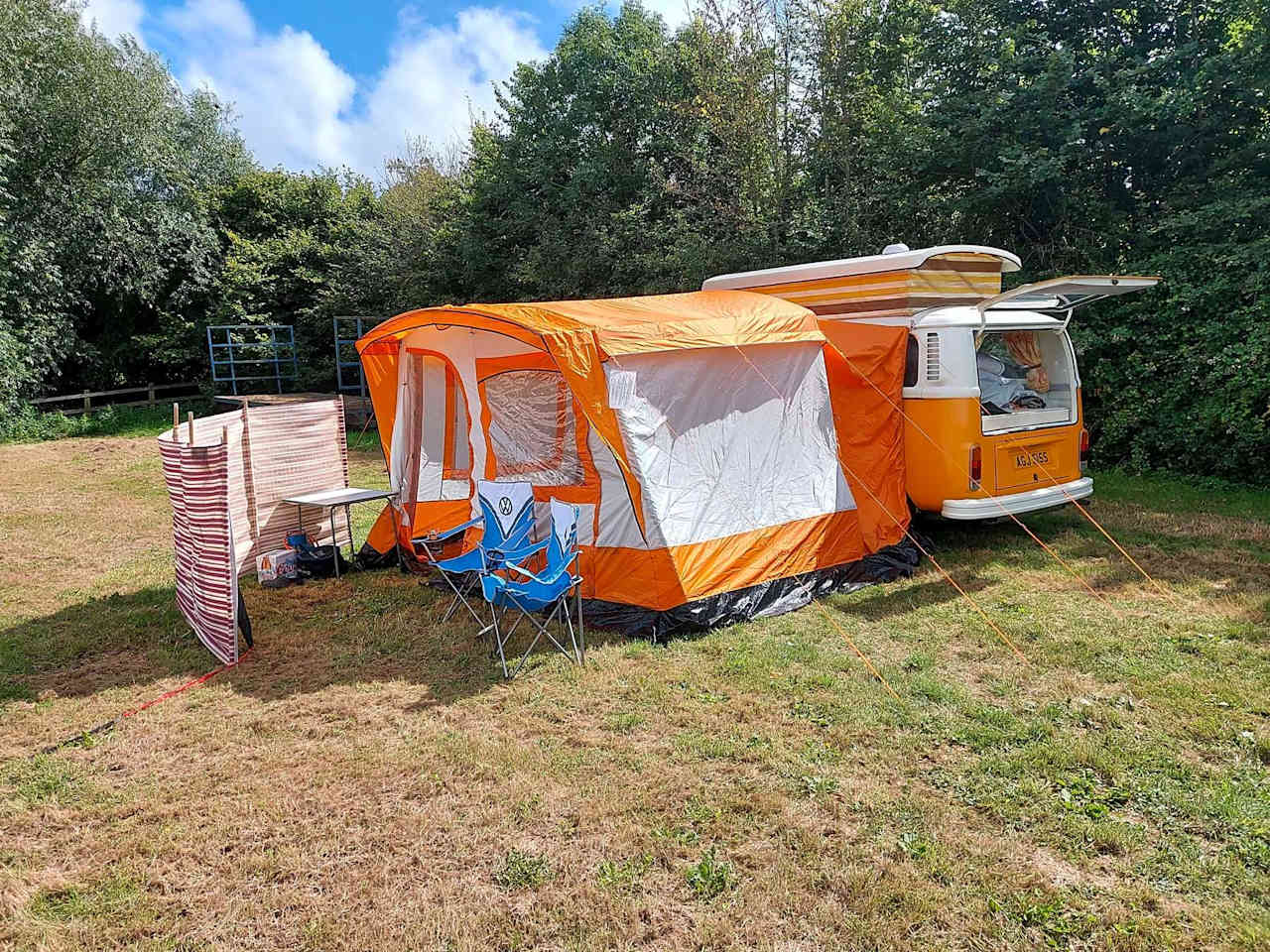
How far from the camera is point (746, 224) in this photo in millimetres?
12320

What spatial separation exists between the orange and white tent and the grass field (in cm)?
42

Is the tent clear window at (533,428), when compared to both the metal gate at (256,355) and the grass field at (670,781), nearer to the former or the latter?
the grass field at (670,781)

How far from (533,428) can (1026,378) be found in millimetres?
3789

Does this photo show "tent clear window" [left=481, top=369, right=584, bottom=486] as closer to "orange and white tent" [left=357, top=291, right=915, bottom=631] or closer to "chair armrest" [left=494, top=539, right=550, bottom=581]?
"orange and white tent" [left=357, top=291, right=915, bottom=631]

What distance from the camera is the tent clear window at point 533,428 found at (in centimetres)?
567

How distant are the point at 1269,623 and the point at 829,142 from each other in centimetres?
902

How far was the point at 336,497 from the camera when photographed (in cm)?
639

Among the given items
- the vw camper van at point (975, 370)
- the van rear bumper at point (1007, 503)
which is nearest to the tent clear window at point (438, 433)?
the vw camper van at point (975, 370)

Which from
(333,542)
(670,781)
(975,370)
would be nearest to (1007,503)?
(975,370)

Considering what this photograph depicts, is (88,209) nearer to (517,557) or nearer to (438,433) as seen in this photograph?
(438,433)

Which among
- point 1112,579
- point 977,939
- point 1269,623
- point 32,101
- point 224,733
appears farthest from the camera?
point 32,101

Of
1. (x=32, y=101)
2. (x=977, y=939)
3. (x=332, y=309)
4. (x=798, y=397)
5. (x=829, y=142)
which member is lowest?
(x=977, y=939)

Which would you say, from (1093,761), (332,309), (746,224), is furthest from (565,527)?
(332,309)

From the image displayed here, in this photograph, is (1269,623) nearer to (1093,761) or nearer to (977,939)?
(1093,761)
